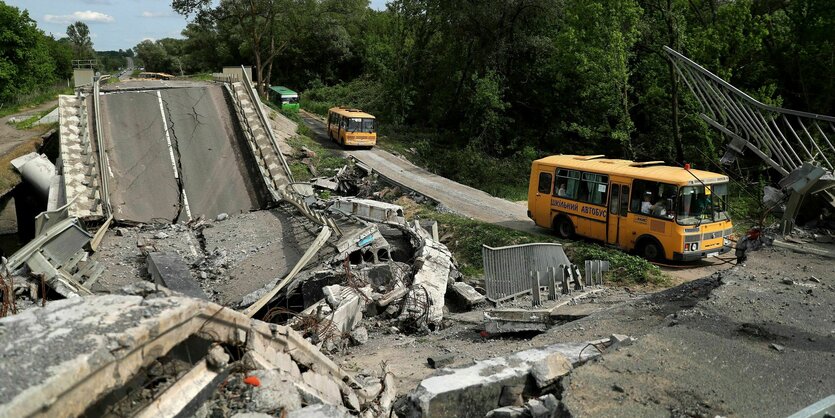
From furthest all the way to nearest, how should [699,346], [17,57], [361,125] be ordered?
[17,57] < [361,125] < [699,346]

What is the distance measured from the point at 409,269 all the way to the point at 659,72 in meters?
20.3

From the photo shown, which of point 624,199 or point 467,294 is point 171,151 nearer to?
point 467,294

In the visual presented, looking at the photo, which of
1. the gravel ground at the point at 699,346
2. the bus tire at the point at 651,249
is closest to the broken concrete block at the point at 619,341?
the gravel ground at the point at 699,346

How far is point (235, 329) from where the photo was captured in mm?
5590

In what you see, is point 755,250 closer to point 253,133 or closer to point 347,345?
point 347,345

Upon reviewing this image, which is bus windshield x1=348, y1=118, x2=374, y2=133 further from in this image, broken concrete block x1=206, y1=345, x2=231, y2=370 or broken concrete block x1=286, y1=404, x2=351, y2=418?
broken concrete block x1=286, y1=404, x2=351, y2=418

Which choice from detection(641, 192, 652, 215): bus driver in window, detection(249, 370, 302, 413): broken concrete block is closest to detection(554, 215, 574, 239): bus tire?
detection(641, 192, 652, 215): bus driver in window

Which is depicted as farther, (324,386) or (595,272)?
(595,272)

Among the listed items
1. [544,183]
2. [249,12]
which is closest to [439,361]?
[544,183]

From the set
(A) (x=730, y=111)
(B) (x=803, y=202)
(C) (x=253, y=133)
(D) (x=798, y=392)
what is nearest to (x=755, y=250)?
(B) (x=803, y=202)

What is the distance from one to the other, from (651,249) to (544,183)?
408 cm

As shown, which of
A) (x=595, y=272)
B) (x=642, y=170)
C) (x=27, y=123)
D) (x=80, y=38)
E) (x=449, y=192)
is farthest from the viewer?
(x=80, y=38)

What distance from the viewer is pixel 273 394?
523 centimetres

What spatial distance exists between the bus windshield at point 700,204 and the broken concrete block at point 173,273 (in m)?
11.4
